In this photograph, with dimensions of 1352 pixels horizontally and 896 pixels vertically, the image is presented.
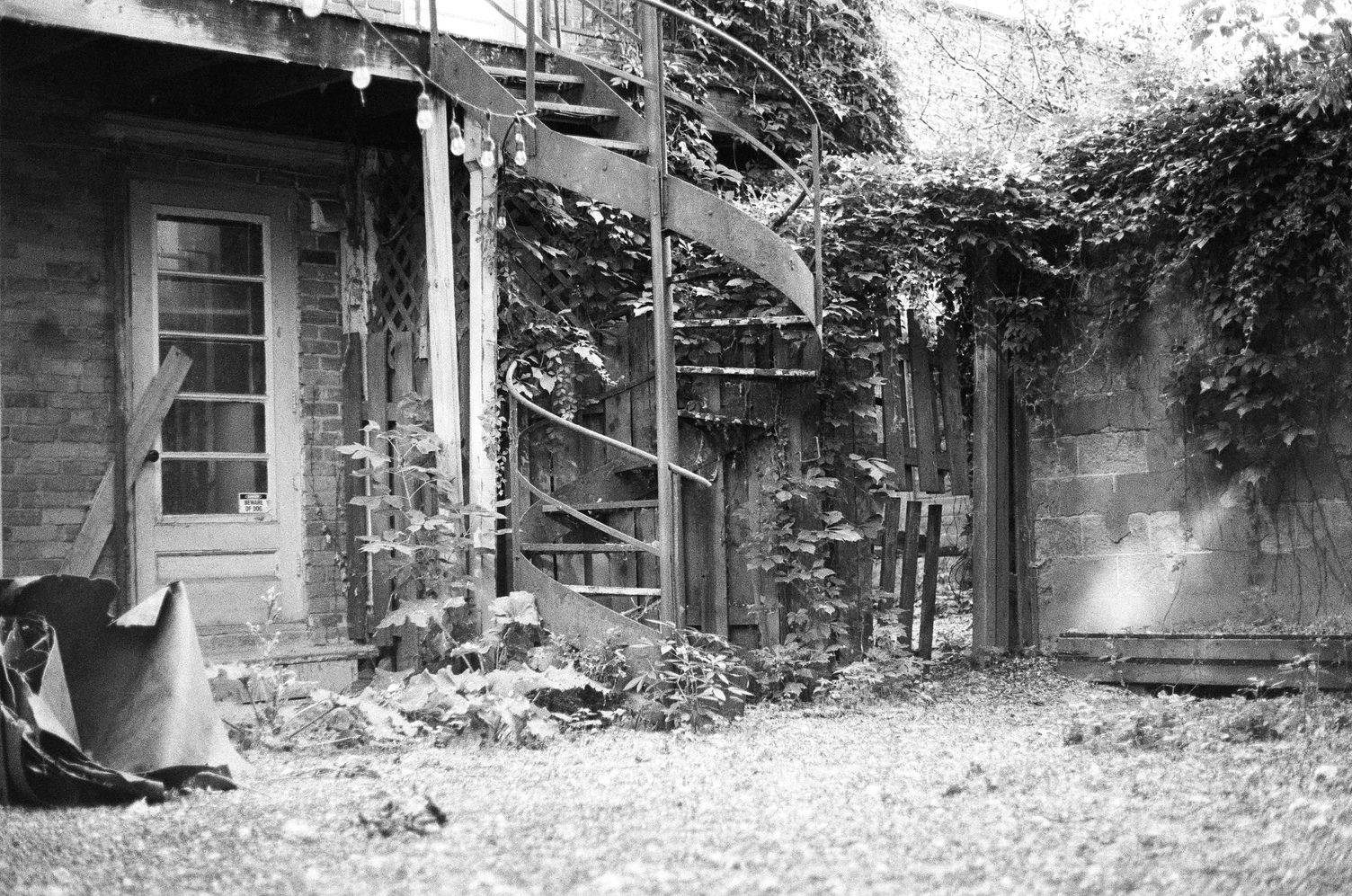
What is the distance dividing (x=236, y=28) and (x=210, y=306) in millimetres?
1635

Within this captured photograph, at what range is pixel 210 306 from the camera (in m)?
7.04

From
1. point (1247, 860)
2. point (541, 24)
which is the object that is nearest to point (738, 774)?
point (1247, 860)

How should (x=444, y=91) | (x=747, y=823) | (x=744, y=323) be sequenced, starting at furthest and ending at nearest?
(x=744, y=323) → (x=444, y=91) → (x=747, y=823)

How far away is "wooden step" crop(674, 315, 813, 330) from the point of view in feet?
21.8

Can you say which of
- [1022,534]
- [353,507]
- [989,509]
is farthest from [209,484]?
[1022,534]

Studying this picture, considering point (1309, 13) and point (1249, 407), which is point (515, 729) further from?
point (1309, 13)

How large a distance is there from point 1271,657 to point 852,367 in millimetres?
2451

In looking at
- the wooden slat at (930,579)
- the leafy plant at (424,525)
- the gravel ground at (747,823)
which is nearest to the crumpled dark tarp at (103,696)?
the gravel ground at (747,823)

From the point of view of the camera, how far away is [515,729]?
17.6 feet

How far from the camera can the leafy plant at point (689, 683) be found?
562 cm

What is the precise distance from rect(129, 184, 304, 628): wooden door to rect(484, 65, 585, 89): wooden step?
146 centimetres

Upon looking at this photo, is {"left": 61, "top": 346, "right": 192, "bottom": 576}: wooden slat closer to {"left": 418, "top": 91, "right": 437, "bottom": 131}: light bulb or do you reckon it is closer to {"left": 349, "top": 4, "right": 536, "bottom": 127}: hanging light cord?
{"left": 349, "top": 4, "right": 536, "bottom": 127}: hanging light cord

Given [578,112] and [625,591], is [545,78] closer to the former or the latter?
[578,112]

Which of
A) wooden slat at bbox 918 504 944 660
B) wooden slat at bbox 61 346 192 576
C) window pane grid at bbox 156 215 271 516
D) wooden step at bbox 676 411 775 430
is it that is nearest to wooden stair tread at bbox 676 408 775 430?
wooden step at bbox 676 411 775 430
